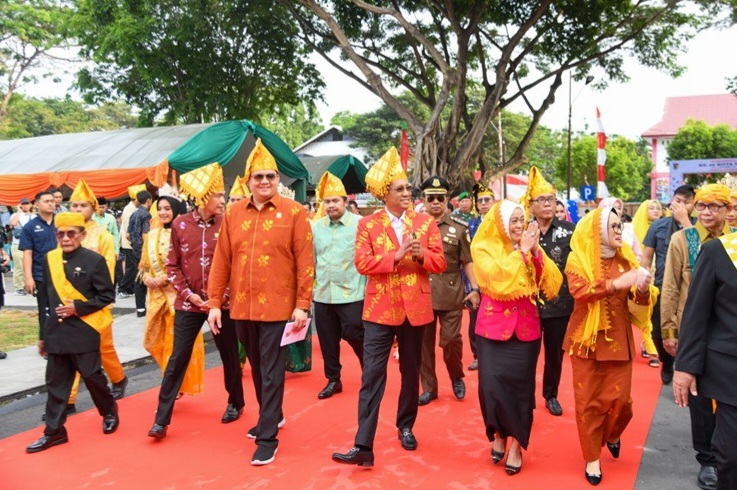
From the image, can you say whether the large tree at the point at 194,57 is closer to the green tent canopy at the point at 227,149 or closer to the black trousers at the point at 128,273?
the green tent canopy at the point at 227,149

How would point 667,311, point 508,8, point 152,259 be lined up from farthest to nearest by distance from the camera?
point 508,8 < point 152,259 < point 667,311

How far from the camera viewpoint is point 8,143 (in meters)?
18.0

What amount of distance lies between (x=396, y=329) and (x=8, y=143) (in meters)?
17.2

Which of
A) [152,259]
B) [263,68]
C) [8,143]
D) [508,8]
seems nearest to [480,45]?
[508,8]

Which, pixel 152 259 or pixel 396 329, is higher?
A: pixel 152 259

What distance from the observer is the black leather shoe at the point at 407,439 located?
14.6ft

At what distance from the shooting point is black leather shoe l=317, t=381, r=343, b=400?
5.78 meters

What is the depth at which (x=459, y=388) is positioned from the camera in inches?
223

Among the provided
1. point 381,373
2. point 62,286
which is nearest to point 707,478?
point 381,373

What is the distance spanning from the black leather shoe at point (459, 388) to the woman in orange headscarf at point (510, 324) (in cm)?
143

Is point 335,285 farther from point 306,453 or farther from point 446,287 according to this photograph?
point 306,453

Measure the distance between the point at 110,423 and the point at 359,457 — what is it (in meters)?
2.03

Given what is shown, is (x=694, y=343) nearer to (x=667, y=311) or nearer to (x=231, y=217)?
(x=667, y=311)

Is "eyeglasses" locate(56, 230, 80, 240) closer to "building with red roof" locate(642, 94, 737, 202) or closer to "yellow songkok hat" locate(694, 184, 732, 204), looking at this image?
"yellow songkok hat" locate(694, 184, 732, 204)
